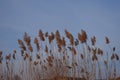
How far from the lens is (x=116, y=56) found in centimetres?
741

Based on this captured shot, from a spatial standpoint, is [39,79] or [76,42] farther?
[39,79]

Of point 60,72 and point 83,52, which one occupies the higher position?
point 83,52

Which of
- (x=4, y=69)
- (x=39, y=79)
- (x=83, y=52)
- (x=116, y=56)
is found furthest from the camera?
(x=4, y=69)

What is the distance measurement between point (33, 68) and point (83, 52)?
2.23 metres

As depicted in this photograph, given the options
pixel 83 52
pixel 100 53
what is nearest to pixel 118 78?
pixel 100 53

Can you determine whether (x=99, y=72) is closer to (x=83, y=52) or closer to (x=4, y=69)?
(x=83, y=52)

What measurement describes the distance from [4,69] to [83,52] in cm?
400

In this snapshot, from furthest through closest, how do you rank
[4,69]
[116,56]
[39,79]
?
[4,69] → [39,79] → [116,56]

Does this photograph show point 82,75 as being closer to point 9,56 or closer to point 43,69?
point 43,69

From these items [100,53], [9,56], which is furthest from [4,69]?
[100,53]

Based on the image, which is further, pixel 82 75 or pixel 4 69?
pixel 4 69

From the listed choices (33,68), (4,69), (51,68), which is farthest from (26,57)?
(4,69)

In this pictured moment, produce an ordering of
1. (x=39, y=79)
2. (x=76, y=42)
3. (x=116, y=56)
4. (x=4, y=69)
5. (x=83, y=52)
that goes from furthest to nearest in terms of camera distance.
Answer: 1. (x=4, y=69)
2. (x=39, y=79)
3. (x=116, y=56)
4. (x=83, y=52)
5. (x=76, y=42)

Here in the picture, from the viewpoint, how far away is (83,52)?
22.6 ft
